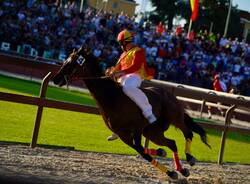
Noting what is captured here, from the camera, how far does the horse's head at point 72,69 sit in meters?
8.68

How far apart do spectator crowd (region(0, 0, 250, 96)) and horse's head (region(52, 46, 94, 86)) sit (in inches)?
784

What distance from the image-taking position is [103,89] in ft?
Answer: 28.6

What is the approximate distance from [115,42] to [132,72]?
82.6 feet

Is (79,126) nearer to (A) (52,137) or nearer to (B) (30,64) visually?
(A) (52,137)

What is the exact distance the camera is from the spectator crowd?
30.9 metres

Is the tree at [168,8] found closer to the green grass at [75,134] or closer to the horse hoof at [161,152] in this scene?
the green grass at [75,134]

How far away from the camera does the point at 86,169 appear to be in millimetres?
8484

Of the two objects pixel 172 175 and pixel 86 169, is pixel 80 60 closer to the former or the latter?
pixel 86 169

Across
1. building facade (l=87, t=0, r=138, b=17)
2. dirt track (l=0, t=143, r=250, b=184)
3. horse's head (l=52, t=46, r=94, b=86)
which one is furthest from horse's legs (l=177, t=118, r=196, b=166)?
building facade (l=87, t=0, r=138, b=17)

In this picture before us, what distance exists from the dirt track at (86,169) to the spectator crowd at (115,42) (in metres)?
18.8

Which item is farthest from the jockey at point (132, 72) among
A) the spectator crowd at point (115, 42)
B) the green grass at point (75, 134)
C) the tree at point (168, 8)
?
the tree at point (168, 8)

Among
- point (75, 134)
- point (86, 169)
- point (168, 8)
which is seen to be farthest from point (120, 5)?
point (86, 169)

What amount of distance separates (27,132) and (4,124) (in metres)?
0.78

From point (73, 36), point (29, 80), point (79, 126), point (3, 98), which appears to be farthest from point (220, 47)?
point (3, 98)
